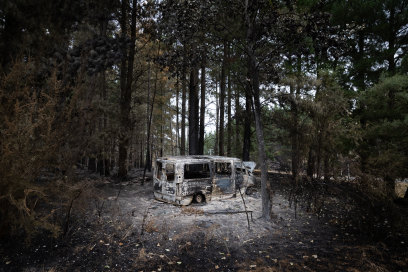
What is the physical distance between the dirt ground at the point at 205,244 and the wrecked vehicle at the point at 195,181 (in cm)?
49

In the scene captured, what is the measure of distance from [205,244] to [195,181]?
3.17 m

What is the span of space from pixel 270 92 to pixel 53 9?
1128 centimetres

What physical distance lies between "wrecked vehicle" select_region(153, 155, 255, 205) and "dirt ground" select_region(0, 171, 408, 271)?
0.49 m

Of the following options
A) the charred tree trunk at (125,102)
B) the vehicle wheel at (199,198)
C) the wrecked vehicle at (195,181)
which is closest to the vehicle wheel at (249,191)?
the wrecked vehicle at (195,181)

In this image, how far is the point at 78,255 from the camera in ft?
15.5

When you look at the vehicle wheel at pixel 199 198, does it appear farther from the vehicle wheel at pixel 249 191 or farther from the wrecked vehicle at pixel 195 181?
the vehicle wheel at pixel 249 191

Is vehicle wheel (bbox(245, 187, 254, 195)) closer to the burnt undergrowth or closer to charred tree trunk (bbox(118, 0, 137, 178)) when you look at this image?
the burnt undergrowth

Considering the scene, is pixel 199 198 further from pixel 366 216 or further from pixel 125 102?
pixel 125 102

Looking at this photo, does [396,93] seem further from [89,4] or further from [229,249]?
[89,4]

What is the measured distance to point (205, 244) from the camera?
556 cm

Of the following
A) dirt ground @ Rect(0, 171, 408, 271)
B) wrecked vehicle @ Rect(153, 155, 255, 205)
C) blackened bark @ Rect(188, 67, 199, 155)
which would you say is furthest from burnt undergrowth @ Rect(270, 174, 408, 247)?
blackened bark @ Rect(188, 67, 199, 155)

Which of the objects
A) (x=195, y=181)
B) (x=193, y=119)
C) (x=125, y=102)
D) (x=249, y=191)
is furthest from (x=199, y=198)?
(x=125, y=102)

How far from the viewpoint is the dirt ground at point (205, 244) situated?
458 cm

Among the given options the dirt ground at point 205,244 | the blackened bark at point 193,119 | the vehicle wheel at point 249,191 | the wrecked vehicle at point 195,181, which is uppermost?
the blackened bark at point 193,119
